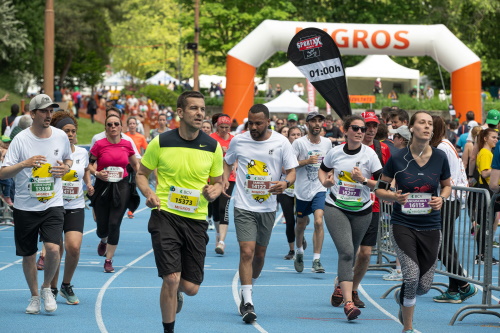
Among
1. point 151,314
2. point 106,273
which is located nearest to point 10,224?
point 106,273

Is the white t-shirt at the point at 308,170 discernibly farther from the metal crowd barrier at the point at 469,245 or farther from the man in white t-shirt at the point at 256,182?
the man in white t-shirt at the point at 256,182

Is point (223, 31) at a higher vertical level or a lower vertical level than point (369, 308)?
higher

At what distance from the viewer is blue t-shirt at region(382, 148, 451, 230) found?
785 cm

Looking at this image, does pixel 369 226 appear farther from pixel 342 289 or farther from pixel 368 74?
pixel 368 74

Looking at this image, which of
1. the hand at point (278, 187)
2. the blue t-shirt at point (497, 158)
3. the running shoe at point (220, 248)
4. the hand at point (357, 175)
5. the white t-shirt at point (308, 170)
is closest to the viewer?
the hand at point (357, 175)

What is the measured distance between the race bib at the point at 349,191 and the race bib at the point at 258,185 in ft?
2.32

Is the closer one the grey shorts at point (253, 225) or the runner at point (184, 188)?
the runner at point (184, 188)

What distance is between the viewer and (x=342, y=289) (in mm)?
9117

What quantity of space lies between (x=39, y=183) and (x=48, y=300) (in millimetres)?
1132

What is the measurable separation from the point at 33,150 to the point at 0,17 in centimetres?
4319

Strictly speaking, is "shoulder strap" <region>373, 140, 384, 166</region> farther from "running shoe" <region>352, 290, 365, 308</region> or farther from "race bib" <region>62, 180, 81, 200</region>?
"race bib" <region>62, 180, 81, 200</region>

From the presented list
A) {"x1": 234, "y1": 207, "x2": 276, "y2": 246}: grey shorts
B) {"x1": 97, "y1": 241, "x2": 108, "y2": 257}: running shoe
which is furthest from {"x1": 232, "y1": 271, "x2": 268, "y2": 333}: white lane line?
{"x1": 97, "y1": 241, "x2": 108, "y2": 257}: running shoe

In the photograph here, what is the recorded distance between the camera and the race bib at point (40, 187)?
8.76 meters

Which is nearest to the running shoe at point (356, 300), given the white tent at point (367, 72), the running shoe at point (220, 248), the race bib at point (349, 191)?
the race bib at point (349, 191)
